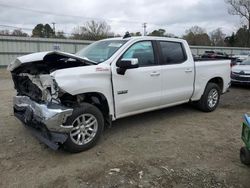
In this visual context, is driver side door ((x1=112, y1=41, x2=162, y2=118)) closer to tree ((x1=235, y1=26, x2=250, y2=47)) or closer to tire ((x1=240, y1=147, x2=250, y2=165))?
tire ((x1=240, y1=147, x2=250, y2=165))

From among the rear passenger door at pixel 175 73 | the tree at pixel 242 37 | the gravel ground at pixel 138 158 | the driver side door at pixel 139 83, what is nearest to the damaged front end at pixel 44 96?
the gravel ground at pixel 138 158

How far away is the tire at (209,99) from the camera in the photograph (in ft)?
21.6

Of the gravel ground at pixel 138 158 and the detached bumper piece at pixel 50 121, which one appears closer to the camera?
the gravel ground at pixel 138 158

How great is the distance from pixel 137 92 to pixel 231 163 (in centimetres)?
198

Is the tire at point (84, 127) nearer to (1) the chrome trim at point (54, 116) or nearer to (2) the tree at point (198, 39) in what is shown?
(1) the chrome trim at point (54, 116)

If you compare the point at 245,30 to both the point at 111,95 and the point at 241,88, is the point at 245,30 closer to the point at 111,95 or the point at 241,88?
the point at 241,88

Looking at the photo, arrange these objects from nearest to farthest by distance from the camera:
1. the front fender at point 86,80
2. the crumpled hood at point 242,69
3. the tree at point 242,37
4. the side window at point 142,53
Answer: the front fender at point 86,80 → the side window at point 142,53 → the crumpled hood at point 242,69 → the tree at point 242,37

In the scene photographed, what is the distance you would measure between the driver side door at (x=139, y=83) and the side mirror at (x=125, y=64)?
82 mm

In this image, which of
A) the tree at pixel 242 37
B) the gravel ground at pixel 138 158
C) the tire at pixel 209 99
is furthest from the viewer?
the tree at pixel 242 37

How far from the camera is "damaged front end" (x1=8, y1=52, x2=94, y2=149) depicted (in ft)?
12.5

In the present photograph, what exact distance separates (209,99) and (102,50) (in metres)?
3.19

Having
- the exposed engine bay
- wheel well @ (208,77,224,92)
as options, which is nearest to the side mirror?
the exposed engine bay

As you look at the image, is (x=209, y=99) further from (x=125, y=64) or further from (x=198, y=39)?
(x=198, y=39)

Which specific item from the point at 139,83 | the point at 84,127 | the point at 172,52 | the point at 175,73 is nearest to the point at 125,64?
the point at 139,83
